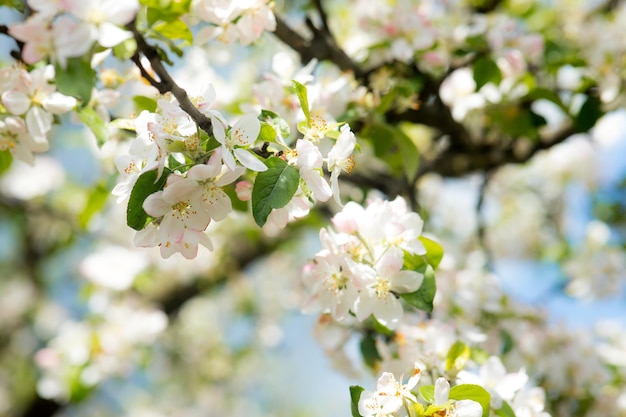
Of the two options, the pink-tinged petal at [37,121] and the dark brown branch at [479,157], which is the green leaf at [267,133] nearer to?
the pink-tinged petal at [37,121]

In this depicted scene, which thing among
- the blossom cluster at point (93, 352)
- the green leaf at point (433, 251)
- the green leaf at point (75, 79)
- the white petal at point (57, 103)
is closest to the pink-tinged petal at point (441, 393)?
the green leaf at point (433, 251)

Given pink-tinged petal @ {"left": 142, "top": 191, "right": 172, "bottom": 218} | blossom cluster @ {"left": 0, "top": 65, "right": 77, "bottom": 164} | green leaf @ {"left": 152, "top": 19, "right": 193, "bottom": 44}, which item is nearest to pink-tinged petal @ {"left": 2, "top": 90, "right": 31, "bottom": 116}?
blossom cluster @ {"left": 0, "top": 65, "right": 77, "bottom": 164}

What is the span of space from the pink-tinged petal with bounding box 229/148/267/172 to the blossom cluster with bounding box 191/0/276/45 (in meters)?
0.32

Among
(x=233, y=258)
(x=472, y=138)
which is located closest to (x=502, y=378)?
(x=472, y=138)

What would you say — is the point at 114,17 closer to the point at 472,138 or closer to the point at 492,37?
the point at 492,37

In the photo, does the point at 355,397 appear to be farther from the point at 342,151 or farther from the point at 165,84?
the point at 165,84

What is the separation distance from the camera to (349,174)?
997 mm

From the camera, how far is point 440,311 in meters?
1.49

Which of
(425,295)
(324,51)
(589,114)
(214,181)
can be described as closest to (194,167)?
(214,181)

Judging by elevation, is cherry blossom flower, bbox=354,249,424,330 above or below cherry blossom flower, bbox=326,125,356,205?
below

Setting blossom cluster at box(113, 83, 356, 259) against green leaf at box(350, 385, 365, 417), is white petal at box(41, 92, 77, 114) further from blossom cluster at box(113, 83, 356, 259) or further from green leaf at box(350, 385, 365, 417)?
green leaf at box(350, 385, 365, 417)

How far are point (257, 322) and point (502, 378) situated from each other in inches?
102

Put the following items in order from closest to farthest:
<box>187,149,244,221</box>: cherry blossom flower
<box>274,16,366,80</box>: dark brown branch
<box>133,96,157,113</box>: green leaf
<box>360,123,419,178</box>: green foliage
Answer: <box>187,149,244,221</box>: cherry blossom flower, <box>133,96,157,113</box>: green leaf, <box>360,123,419,178</box>: green foliage, <box>274,16,366,80</box>: dark brown branch

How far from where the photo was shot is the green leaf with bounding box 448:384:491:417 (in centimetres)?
87
